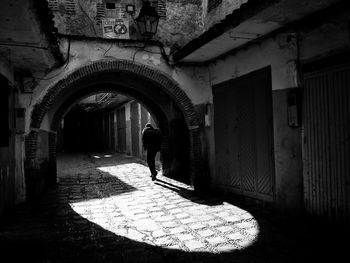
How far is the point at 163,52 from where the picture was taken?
762cm

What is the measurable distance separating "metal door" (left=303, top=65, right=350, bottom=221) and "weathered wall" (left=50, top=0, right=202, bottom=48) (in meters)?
4.01

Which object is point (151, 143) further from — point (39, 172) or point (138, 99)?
point (39, 172)

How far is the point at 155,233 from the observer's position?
4523 millimetres

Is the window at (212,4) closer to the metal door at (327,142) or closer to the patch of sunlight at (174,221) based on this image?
the metal door at (327,142)

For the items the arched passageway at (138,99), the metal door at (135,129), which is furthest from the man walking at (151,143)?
the metal door at (135,129)

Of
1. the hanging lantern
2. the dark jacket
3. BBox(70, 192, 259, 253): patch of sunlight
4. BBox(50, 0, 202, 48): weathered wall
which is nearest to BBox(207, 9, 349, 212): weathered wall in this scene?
BBox(70, 192, 259, 253): patch of sunlight

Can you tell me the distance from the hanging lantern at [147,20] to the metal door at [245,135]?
2.07 meters

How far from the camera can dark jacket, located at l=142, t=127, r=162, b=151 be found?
973cm

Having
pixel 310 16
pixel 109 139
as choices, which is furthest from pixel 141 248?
pixel 109 139

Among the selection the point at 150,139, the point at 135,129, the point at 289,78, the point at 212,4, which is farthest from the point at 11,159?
the point at 135,129

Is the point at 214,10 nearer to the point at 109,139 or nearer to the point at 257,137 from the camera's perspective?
the point at 257,137

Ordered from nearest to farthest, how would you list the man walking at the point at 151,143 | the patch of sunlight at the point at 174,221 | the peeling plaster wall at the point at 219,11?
the patch of sunlight at the point at 174,221, the peeling plaster wall at the point at 219,11, the man walking at the point at 151,143

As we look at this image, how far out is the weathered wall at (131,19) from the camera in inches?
278

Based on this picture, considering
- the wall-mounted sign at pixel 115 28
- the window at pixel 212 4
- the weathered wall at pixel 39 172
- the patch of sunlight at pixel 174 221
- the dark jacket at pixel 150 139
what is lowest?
the patch of sunlight at pixel 174 221
